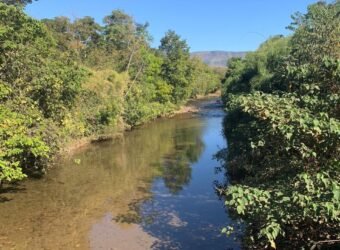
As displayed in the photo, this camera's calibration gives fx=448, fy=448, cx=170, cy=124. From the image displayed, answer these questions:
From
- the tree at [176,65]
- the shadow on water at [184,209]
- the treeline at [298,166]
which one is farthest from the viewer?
the tree at [176,65]

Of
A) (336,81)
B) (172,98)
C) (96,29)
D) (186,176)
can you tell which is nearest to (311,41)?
(186,176)

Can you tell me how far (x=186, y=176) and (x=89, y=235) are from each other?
10394 millimetres

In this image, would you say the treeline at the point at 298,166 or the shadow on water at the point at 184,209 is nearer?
the treeline at the point at 298,166

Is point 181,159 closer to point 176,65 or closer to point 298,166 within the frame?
point 298,166

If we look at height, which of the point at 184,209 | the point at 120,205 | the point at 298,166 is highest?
the point at 298,166

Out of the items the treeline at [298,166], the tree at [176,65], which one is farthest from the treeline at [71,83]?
the treeline at [298,166]

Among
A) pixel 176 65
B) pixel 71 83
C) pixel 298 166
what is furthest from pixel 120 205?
→ pixel 176 65

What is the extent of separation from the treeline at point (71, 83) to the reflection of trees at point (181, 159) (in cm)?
604

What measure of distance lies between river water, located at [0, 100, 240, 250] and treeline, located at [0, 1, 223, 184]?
1792 millimetres

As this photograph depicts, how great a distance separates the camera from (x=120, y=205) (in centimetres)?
2011

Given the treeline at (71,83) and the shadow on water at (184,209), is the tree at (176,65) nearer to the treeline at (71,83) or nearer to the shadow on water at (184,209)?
the treeline at (71,83)

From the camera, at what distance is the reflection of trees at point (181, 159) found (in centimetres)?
2448

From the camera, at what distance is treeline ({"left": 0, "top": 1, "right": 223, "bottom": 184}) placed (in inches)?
786

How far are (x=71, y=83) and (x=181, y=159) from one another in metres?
10.1
